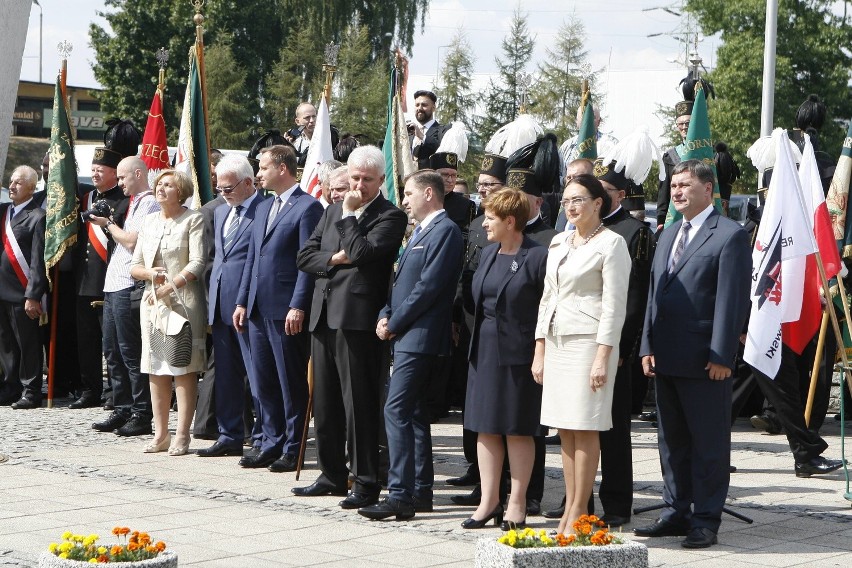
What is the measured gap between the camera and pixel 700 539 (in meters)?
7.23

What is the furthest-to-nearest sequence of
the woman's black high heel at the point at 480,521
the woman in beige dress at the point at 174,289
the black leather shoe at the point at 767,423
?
1. the black leather shoe at the point at 767,423
2. the woman in beige dress at the point at 174,289
3. the woman's black high heel at the point at 480,521

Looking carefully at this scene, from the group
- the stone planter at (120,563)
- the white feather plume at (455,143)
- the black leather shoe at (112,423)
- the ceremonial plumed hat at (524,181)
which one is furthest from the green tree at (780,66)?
the stone planter at (120,563)

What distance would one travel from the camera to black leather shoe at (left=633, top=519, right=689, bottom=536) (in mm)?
7535

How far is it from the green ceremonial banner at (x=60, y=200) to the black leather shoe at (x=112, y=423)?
205 centimetres

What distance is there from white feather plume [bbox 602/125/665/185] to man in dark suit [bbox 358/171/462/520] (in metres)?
1.27

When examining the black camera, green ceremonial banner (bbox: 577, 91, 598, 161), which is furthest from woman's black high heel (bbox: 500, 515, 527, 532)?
green ceremonial banner (bbox: 577, 91, 598, 161)

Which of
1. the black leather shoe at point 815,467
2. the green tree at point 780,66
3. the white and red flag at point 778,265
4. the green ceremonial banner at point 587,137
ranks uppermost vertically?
the green tree at point 780,66

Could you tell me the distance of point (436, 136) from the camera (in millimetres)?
12789

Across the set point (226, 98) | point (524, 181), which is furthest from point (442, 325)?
point (226, 98)

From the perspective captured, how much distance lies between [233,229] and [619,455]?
3.64 meters

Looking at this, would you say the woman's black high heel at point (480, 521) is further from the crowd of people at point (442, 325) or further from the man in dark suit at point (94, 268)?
the man in dark suit at point (94, 268)

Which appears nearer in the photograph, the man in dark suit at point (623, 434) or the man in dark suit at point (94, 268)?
the man in dark suit at point (623, 434)

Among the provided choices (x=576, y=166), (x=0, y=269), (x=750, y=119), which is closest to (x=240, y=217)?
(x=576, y=166)

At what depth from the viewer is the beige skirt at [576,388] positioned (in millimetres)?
7105
